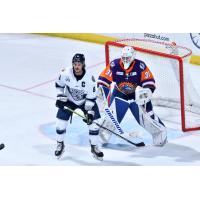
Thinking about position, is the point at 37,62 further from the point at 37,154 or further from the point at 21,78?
the point at 37,154

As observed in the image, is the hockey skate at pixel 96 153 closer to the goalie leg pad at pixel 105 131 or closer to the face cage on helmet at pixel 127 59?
the goalie leg pad at pixel 105 131

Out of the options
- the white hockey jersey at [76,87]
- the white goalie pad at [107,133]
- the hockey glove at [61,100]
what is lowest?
the white goalie pad at [107,133]

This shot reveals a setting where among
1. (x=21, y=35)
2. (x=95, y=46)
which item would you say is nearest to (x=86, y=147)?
(x=95, y=46)

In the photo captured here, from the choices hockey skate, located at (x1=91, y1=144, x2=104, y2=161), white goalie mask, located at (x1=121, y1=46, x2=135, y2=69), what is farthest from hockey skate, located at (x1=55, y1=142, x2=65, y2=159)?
white goalie mask, located at (x1=121, y1=46, x2=135, y2=69)

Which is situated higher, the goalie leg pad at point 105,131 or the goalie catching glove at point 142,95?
the goalie catching glove at point 142,95

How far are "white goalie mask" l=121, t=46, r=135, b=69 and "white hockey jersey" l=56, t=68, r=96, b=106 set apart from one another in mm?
439

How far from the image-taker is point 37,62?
12055 mm

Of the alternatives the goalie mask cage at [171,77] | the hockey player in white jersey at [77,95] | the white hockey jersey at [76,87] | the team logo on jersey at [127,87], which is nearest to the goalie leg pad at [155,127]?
the team logo on jersey at [127,87]

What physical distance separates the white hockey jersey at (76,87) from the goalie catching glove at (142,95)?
493mm

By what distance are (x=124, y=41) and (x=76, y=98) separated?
1597mm

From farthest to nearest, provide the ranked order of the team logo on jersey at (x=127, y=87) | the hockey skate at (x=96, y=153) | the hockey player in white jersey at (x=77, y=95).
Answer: the team logo on jersey at (x=127, y=87) < the hockey skate at (x=96, y=153) < the hockey player in white jersey at (x=77, y=95)

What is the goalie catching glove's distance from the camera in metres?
9.09

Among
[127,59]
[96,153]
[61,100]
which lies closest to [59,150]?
[96,153]

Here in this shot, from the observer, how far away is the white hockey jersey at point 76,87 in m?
8.80
